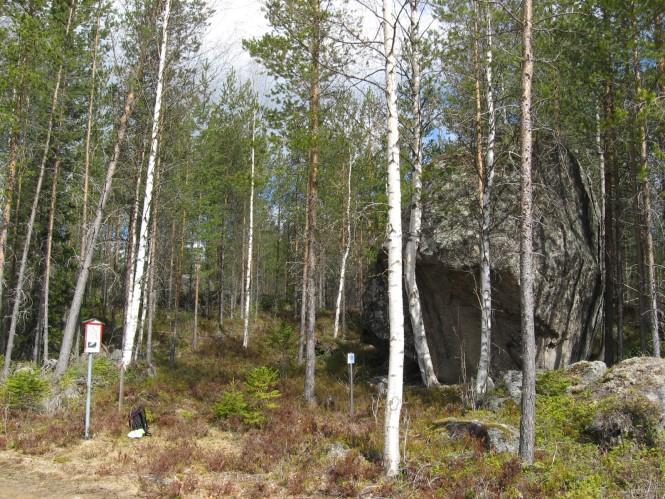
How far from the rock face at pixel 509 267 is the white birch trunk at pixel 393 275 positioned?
256 inches

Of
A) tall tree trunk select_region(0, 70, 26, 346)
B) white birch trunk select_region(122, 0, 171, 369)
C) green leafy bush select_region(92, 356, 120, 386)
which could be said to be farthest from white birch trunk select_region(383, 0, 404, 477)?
tall tree trunk select_region(0, 70, 26, 346)

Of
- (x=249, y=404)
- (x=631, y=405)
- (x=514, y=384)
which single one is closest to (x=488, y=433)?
(x=631, y=405)

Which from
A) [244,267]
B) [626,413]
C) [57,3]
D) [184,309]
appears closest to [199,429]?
[626,413]

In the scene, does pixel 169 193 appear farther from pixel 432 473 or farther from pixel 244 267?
pixel 432 473

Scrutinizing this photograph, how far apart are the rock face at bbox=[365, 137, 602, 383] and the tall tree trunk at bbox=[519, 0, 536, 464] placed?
216 inches

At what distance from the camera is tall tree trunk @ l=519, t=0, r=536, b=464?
743 cm

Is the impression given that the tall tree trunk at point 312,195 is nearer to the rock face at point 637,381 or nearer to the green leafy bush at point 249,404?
the green leafy bush at point 249,404

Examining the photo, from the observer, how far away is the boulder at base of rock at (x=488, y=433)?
320 inches

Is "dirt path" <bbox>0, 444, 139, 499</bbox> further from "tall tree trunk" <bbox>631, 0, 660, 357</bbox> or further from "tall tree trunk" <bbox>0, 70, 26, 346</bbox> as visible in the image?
"tall tree trunk" <bbox>631, 0, 660, 357</bbox>

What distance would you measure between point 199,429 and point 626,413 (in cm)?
833

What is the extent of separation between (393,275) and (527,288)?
7.13 feet

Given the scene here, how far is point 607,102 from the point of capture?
46.6 feet

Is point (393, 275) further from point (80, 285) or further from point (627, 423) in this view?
point (80, 285)

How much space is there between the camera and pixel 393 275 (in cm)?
775
